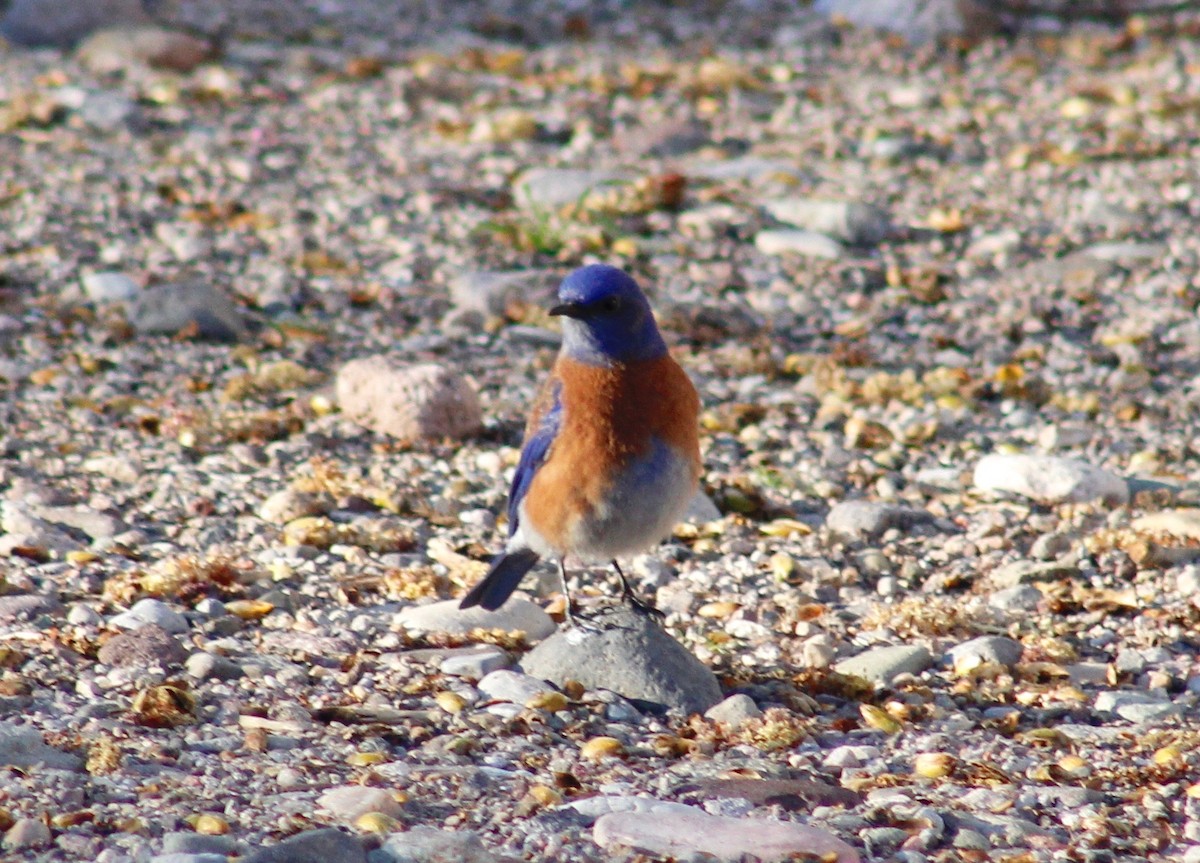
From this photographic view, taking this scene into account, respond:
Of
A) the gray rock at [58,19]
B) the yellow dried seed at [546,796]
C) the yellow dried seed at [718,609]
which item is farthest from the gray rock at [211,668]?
the gray rock at [58,19]

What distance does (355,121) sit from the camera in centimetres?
968

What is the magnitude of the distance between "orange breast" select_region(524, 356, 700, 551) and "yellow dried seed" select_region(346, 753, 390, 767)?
99 centimetres

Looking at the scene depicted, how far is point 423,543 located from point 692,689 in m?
1.40

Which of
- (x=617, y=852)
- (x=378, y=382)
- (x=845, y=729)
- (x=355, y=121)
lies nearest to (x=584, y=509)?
(x=845, y=729)

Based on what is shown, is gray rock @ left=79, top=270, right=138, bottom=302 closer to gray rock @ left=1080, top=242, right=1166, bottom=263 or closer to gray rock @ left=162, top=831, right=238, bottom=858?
gray rock @ left=162, top=831, right=238, bottom=858

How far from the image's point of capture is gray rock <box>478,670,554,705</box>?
4.28m

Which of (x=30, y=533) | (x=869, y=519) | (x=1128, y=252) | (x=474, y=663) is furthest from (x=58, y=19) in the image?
(x=474, y=663)

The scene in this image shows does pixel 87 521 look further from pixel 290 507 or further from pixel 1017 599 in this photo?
pixel 1017 599

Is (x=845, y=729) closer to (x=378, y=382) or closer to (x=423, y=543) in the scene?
(x=423, y=543)

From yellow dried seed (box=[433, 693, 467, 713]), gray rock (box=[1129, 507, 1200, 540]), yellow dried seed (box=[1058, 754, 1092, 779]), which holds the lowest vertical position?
yellow dried seed (box=[1058, 754, 1092, 779])

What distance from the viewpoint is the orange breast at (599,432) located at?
459 centimetres

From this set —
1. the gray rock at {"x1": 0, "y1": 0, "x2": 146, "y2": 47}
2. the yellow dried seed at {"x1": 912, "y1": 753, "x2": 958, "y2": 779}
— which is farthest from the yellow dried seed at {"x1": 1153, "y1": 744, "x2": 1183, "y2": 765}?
the gray rock at {"x1": 0, "y1": 0, "x2": 146, "y2": 47}

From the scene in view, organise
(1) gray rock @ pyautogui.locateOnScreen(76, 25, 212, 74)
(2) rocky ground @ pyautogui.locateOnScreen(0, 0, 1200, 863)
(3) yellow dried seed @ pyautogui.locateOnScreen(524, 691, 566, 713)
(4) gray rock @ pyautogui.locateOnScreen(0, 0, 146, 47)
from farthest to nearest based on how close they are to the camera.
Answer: (4) gray rock @ pyautogui.locateOnScreen(0, 0, 146, 47)
(1) gray rock @ pyautogui.locateOnScreen(76, 25, 212, 74)
(3) yellow dried seed @ pyautogui.locateOnScreen(524, 691, 566, 713)
(2) rocky ground @ pyautogui.locateOnScreen(0, 0, 1200, 863)

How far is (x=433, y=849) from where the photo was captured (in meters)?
3.40
